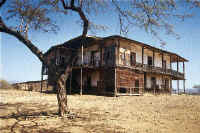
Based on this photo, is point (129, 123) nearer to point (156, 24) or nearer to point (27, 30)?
point (156, 24)

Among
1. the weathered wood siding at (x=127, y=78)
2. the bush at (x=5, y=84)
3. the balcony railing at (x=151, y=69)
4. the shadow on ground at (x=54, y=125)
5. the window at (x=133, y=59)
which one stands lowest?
the shadow on ground at (x=54, y=125)

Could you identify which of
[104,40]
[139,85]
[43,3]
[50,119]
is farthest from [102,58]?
[50,119]

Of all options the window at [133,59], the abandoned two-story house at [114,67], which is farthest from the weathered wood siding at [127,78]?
the window at [133,59]

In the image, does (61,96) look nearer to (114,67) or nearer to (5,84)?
(114,67)

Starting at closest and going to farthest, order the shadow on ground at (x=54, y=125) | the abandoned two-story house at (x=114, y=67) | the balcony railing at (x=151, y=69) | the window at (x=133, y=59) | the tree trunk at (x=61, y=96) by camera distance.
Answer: the shadow on ground at (x=54, y=125) → the tree trunk at (x=61, y=96) → the abandoned two-story house at (x=114, y=67) → the balcony railing at (x=151, y=69) → the window at (x=133, y=59)

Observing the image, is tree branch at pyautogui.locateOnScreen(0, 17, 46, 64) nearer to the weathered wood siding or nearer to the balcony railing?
the weathered wood siding

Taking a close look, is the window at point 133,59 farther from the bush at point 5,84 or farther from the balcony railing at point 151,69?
the bush at point 5,84

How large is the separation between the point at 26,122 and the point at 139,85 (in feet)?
55.2

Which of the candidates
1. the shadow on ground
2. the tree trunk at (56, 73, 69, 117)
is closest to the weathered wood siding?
the tree trunk at (56, 73, 69, 117)

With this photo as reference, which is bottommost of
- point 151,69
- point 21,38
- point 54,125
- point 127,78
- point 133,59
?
point 54,125

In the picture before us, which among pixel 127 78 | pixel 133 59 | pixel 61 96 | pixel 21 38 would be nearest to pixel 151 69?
pixel 133 59

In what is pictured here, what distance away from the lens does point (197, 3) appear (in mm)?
5684

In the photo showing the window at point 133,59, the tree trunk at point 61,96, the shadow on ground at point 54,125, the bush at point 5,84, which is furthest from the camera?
the bush at point 5,84

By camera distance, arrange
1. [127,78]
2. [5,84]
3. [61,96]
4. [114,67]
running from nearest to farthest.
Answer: [61,96] → [114,67] → [127,78] → [5,84]
